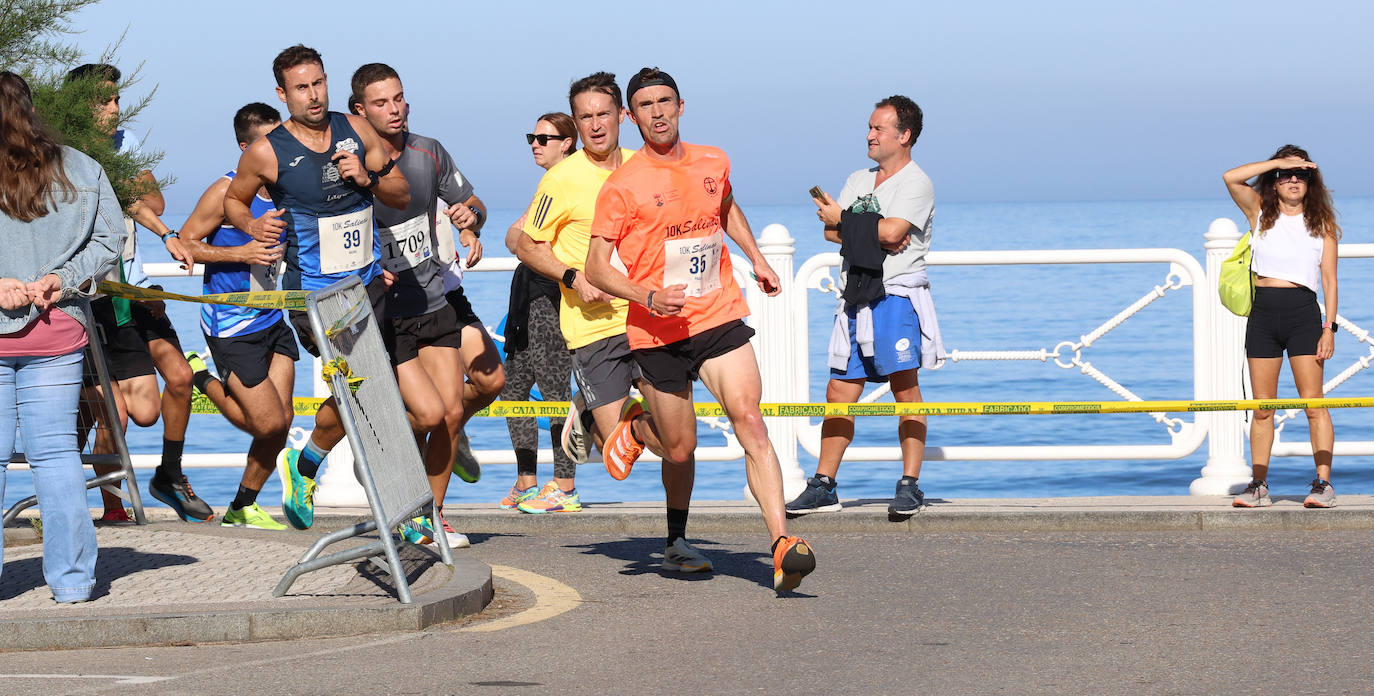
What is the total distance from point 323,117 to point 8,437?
1964mm

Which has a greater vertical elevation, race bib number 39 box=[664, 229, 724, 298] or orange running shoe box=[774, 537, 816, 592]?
race bib number 39 box=[664, 229, 724, 298]

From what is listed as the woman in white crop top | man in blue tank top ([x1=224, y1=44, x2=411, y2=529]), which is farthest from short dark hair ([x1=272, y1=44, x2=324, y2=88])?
the woman in white crop top

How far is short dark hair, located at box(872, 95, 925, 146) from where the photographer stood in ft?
32.0

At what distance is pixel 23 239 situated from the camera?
675 cm

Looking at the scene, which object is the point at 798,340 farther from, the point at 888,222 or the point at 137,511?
the point at 137,511

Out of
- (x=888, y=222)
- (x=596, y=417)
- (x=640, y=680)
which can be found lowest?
(x=640, y=680)

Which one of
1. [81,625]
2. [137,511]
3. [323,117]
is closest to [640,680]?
[81,625]

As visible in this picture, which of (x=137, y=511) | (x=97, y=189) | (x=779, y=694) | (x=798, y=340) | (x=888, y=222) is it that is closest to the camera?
(x=779, y=694)

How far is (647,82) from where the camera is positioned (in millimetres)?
7512

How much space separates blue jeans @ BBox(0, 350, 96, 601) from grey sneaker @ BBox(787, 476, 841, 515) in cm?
398

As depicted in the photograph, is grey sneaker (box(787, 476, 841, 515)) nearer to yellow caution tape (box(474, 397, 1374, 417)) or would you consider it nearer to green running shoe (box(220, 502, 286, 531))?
yellow caution tape (box(474, 397, 1374, 417))

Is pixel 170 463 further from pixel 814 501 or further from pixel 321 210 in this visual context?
pixel 814 501

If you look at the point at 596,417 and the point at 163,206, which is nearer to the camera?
the point at 596,417

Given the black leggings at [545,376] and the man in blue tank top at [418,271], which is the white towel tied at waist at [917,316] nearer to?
the black leggings at [545,376]
